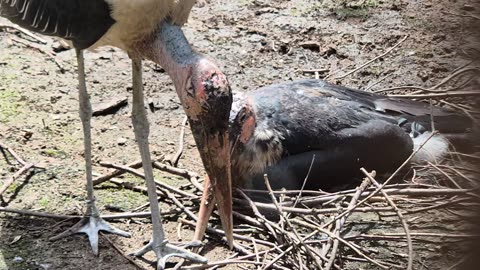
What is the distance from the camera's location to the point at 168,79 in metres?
5.85

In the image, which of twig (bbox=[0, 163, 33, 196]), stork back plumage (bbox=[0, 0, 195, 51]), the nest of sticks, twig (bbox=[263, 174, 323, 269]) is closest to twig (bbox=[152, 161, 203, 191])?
the nest of sticks

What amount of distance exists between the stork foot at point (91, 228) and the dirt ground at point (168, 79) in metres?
0.05

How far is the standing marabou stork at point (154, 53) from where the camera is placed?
3605 millimetres

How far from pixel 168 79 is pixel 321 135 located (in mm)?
1672

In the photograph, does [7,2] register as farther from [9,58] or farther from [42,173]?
[9,58]

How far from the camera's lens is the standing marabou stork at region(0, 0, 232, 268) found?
3605mm

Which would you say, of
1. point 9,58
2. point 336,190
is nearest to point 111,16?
point 336,190

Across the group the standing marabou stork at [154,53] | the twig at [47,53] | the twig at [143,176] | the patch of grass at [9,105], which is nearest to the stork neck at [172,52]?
the standing marabou stork at [154,53]

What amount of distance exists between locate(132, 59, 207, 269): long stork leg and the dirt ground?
0.35ft

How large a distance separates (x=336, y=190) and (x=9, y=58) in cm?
281

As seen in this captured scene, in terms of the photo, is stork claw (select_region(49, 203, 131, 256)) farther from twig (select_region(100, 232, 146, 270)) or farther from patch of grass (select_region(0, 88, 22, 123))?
patch of grass (select_region(0, 88, 22, 123))

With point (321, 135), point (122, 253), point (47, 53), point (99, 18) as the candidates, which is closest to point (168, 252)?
point (122, 253)

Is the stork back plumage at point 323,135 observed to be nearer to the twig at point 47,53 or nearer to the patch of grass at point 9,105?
the patch of grass at point 9,105

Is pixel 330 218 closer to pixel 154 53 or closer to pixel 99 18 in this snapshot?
pixel 154 53
